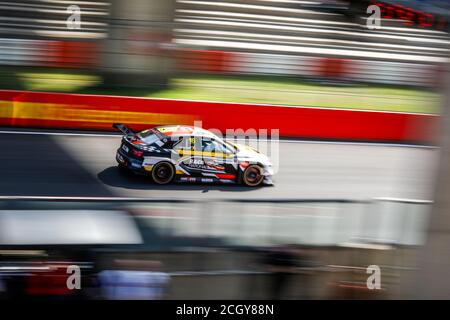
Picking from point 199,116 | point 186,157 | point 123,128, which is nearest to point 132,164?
point 123,128

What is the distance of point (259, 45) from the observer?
21188mm

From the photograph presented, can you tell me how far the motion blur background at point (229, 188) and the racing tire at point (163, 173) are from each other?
0.84ft

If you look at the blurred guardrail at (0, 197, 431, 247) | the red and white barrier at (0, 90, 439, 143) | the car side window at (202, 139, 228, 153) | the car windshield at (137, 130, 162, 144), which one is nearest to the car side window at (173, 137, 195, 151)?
the car side window at (202, 139, 228, 153)

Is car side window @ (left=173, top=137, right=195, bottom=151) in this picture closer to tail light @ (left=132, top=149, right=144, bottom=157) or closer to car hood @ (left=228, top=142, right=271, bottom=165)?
tail light @ (left=132, top=149, right=144, bottom=157)

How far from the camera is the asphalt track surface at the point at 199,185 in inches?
443

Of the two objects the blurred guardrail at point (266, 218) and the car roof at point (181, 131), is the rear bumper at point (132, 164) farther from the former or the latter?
the blurred guardrail at point (266, 218)

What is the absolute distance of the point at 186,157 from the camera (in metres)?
11.5

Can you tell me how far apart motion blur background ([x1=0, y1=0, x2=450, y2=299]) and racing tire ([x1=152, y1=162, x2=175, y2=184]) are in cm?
26

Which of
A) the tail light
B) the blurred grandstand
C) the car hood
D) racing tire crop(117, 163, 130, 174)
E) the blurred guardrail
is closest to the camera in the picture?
the blurred guardrail

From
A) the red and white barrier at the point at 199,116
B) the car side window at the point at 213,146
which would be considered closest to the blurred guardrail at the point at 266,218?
the car side window at the point at 213,146

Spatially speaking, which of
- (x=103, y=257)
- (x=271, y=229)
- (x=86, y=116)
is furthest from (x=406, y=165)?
(x=103, y=257)

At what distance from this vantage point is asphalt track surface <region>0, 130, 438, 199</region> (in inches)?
443
